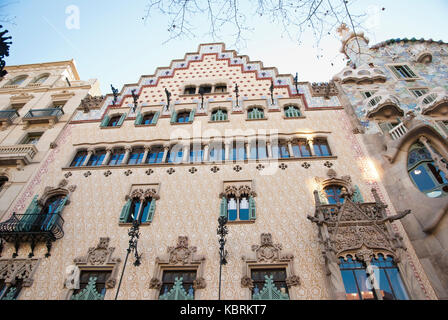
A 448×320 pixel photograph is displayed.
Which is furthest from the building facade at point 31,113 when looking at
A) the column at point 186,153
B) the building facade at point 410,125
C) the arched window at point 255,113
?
→ the building facade at point 410,125

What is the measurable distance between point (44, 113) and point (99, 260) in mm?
11294

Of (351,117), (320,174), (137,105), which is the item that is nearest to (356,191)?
(320,174)

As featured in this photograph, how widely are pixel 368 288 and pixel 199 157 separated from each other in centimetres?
779

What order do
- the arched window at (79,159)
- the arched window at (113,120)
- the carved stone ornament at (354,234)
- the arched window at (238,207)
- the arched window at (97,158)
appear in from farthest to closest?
the arched window at (113,120), the arched window at (79,159), the arched window at (97,158), the arched window at (238,207), the carved stone ornament at (354,234)

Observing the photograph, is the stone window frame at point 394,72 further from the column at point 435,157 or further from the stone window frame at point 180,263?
the stone window frame at point 180,263

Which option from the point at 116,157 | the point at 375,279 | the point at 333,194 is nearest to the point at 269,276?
the point at 375,279

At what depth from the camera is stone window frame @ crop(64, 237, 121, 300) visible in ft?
27.9

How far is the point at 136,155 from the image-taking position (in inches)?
519

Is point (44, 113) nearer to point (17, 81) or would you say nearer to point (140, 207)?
point (17, 81)

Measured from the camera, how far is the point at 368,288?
295 inches

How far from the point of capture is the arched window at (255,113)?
14.3m

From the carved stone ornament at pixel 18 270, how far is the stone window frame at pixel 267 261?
663 cm

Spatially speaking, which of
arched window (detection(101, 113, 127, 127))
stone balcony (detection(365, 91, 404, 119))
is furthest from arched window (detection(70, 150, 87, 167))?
stone balcony (detection(365, 91, 404, 119))
